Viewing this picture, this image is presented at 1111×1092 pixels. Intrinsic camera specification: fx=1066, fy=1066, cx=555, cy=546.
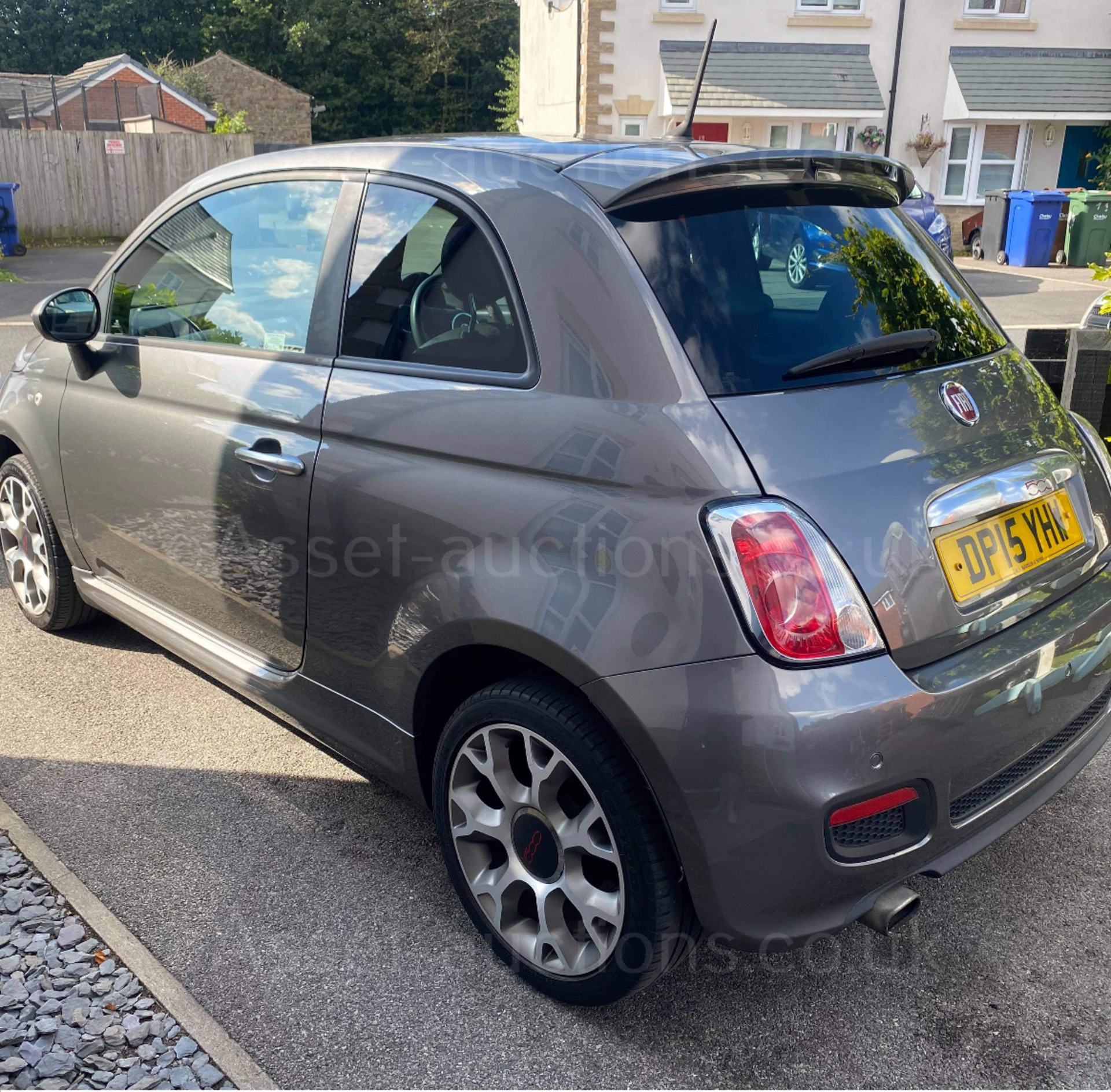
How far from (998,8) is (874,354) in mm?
25459

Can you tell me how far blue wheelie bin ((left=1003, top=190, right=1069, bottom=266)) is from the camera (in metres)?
19.6

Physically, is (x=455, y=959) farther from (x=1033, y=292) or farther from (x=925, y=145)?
(x=925, y=145)

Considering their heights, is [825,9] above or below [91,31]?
below

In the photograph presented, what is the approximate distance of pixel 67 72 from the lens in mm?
59469

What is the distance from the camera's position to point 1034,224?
19625mm

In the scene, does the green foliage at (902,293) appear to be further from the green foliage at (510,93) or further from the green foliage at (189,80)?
the green foliage at (189,80)

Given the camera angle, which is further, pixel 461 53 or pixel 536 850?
pixel 461 53

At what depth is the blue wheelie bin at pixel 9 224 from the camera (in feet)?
66.5

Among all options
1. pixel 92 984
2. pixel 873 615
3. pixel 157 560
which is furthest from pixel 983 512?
pixel 157 560

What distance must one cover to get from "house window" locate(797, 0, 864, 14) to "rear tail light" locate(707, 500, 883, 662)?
24.1 metres

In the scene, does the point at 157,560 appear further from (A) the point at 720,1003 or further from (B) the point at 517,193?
(A) the point at 720,1003

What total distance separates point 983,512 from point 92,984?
7.27ft

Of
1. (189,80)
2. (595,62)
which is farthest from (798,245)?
(189,80)

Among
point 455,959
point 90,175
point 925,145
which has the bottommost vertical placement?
point 455,959
